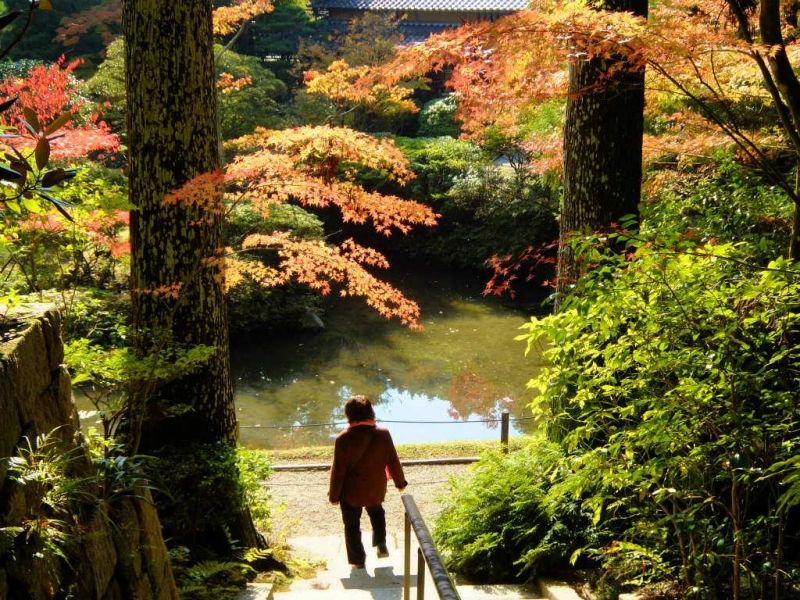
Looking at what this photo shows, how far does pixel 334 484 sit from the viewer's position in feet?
16.1

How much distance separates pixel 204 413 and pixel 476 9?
67.2 feet

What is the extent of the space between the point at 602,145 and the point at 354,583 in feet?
10.6

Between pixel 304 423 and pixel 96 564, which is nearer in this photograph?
pixel 96 564

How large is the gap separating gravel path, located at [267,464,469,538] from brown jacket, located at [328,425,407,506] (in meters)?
1.17

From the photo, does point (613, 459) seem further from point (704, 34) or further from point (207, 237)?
point (207, 237)

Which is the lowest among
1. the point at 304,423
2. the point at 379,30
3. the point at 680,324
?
the point at 304,423

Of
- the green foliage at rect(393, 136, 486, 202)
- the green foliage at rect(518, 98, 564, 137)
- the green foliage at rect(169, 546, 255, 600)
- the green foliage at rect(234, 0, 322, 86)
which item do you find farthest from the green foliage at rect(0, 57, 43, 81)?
the green foliage at rect(169, 546, 255, 600)

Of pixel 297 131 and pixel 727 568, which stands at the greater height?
pixel 297 131

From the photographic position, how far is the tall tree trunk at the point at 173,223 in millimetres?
4699

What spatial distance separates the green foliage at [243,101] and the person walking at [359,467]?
10875 mm

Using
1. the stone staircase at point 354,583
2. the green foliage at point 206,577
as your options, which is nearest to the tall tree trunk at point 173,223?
the green foliage at point 206,577

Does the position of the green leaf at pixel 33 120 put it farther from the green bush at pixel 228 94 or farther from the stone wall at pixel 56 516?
the green bush at pixel 228 94

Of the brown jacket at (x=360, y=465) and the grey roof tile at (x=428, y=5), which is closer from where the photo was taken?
the brown jacket at (x=360, y=465)

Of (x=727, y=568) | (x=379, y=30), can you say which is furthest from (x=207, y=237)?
(x=379, y=30)
